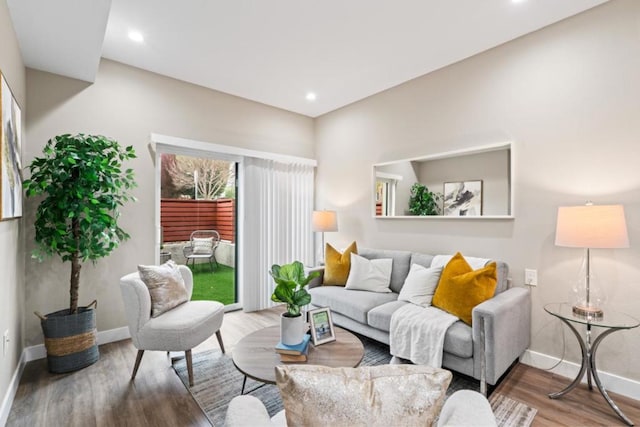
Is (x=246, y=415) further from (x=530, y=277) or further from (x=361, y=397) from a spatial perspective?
(x=530, y=277)

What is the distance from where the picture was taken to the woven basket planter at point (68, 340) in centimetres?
244

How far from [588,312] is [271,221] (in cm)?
333

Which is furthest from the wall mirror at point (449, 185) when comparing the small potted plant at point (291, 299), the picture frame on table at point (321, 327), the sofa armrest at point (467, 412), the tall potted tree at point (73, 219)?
the tall potted tree at point (73, 219)

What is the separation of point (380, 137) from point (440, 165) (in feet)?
2.98

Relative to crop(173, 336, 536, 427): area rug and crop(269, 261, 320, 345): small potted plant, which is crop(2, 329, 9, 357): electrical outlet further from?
crop(269, 261, 320, 345): small potted plant

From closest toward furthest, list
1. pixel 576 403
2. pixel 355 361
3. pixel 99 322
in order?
pixel 355 361
pixel 576 403
pixel 99 322

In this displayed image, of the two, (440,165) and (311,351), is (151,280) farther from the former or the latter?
(440,165)

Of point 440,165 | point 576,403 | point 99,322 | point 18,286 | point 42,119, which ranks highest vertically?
point 42,119

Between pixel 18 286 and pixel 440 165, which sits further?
pixel 440 165

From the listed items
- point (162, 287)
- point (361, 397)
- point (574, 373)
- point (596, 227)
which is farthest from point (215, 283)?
point (596, 227)

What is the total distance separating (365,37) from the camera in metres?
2.70

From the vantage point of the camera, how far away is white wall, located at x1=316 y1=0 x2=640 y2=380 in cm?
220

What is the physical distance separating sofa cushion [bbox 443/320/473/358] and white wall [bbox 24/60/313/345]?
2.96 m

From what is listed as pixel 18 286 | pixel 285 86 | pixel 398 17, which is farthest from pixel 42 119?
pixel 398 17
